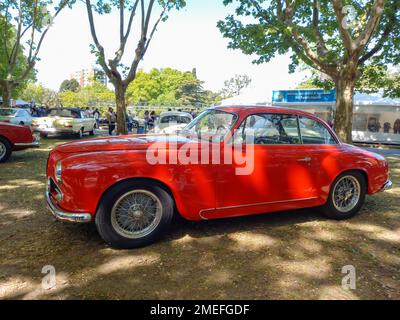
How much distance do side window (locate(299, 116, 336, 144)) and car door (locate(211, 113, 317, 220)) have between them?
0.11 meters

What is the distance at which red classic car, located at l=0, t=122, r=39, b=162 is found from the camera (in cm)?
810

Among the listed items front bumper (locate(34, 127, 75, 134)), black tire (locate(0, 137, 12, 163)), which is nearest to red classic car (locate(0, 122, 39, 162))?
black tire (locate(0, 137, 12, 163))

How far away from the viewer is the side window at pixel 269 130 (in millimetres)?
4094

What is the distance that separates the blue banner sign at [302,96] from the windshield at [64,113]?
41.1ft

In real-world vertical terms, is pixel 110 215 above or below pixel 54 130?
below

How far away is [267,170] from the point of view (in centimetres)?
406

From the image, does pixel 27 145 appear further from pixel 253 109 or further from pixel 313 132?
pixel 313 132

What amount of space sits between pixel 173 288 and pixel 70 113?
15.1m

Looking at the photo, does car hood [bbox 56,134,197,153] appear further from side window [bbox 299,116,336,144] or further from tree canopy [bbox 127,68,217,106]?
tree canopy [bbox 127,68,217,106]

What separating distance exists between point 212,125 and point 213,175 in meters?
0.99

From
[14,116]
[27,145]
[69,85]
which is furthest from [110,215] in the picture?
[69,85]

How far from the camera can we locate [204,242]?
12.5 ft
